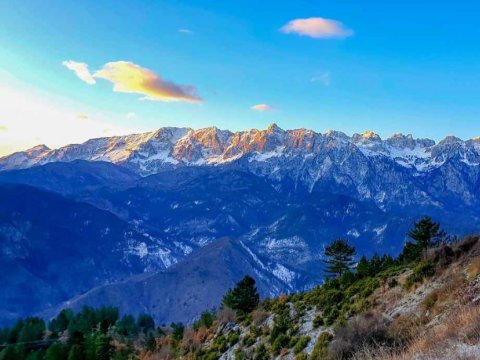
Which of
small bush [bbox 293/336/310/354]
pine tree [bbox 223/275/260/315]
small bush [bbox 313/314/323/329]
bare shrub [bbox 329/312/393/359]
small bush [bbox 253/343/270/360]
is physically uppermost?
bare shrub [bbox 329/312/393/359]

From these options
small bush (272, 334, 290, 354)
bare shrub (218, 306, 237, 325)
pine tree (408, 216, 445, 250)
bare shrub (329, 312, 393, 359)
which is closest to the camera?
bare shrub (329, 312, 393, 359)

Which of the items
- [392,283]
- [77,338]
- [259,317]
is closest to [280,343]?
[392,283]

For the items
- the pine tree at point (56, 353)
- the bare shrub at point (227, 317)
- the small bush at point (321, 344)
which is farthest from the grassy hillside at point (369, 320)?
the pine tree at point (56, 353)

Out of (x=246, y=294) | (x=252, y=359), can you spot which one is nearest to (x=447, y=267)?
(x=252, y=359)

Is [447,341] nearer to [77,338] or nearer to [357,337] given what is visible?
[357,337]

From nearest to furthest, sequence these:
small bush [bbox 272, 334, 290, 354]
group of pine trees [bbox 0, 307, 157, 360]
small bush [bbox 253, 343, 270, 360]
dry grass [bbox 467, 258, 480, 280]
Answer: dry grass [bbox 467, 258, 480, 280] → small bush [bbox 272, 334, 290, 354] → small bush [bbox 253, 343, 270, 360] → group of pine trees [bbox 0, 307, 157, 360]

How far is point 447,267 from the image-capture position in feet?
85.8

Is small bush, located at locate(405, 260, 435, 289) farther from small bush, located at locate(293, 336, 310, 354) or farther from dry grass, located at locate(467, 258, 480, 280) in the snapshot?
small bush, located at locate(293, 336, 310, 354)

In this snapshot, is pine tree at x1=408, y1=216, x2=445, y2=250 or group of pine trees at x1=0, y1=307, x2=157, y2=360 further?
group of pine trees at x1=0, y1=307, x2=157, y2=360

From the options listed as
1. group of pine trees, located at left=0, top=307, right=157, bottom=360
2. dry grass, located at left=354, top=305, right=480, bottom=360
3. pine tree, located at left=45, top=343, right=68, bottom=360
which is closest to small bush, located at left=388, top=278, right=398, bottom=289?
dry grass, located at left=354, top=305, right=480, bottom=360

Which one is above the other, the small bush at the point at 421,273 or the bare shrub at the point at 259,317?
the small bush at the point at 421,273

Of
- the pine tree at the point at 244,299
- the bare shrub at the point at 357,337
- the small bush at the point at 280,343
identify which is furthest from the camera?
the pine tree at the point at 244,299

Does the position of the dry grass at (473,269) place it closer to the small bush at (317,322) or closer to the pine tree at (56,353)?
the small bush at (317,322)

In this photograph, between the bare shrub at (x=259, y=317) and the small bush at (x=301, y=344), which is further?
the bare shrub at (x=259, y=317)
